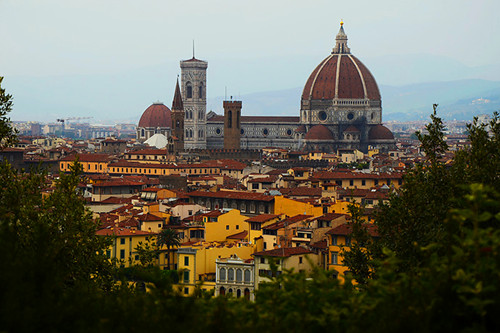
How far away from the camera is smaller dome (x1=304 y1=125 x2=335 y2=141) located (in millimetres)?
126438

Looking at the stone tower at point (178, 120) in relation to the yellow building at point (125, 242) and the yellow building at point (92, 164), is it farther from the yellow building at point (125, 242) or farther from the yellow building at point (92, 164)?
the yellow building at point (125, 242)

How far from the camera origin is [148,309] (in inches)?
444

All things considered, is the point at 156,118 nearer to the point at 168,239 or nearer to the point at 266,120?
the point at 266,120

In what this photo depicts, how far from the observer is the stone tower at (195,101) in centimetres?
13925

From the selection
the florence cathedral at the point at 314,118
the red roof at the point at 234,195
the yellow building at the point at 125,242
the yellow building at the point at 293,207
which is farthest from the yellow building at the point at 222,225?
the florence cathedral at the point at 314,118

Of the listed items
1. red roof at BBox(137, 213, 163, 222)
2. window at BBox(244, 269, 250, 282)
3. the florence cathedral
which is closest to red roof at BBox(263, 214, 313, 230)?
red roof at BBox(137, 213, 163, 222)

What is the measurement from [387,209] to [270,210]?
88.6 ft

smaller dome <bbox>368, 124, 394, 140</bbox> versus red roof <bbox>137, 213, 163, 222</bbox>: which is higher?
smaller dome <bbox>368, 124, 394, 140</bbox>

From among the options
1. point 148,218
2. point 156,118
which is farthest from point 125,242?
point 156,118

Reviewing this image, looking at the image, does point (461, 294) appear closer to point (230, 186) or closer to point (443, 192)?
point (443, 192)

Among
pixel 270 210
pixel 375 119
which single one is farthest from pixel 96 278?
pixel 375 119

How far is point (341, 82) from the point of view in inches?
5192

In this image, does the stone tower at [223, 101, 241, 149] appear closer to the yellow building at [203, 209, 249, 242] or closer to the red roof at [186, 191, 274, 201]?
the red roof at [186, 191, 274, 201]

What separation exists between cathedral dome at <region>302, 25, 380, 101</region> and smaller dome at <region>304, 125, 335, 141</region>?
6050mm
